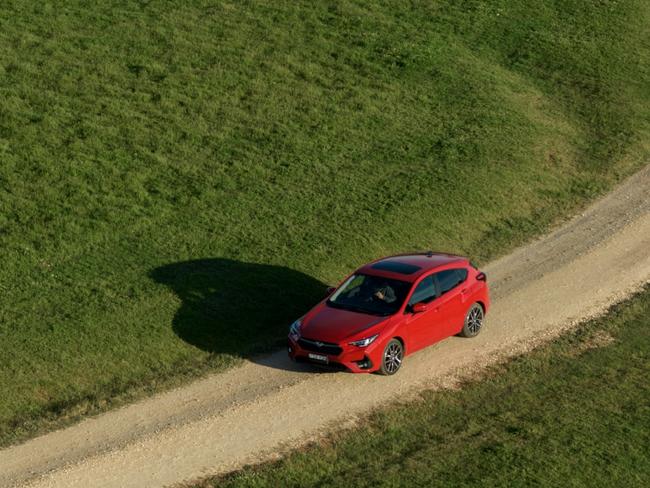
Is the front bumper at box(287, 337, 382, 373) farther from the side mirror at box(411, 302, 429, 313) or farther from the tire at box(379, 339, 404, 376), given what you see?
the side mirror at box(411, 302, 429, 313)

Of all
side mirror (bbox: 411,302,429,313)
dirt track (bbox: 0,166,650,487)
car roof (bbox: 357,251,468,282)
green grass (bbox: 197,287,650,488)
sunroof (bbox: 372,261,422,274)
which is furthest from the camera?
sunroof (bbox: 372,261,422,274)

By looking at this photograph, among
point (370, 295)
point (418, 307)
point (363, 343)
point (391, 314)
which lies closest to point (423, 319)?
point (418, 307)

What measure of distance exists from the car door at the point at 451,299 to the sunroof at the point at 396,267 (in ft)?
1.71

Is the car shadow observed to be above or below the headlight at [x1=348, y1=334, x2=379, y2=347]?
below

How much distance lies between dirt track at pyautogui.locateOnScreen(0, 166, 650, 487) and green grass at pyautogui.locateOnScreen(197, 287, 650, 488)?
26.0 inches

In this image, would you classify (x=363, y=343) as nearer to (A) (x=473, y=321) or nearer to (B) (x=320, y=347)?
(B) (x=320, y=347)

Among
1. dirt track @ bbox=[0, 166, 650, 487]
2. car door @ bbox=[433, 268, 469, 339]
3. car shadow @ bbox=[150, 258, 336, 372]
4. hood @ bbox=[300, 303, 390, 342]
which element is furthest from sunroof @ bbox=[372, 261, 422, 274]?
car shadow @ bbox=[150, 258, 336, 372]

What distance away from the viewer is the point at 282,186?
103 ft

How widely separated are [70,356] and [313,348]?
16.8ft

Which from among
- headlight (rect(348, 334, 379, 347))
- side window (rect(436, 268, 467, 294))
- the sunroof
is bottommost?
headlight (rect(348, 334, 379, 347))

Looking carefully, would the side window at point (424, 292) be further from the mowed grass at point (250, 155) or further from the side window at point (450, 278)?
the mowed grass at point (250, 155)

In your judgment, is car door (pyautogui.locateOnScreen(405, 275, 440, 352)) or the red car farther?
car door (pyautogui.locateOnScreen(405, 275, 440, 352))

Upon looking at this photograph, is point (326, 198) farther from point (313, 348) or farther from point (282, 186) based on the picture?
point (313, 348)

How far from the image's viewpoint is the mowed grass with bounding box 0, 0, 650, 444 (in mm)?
24141
